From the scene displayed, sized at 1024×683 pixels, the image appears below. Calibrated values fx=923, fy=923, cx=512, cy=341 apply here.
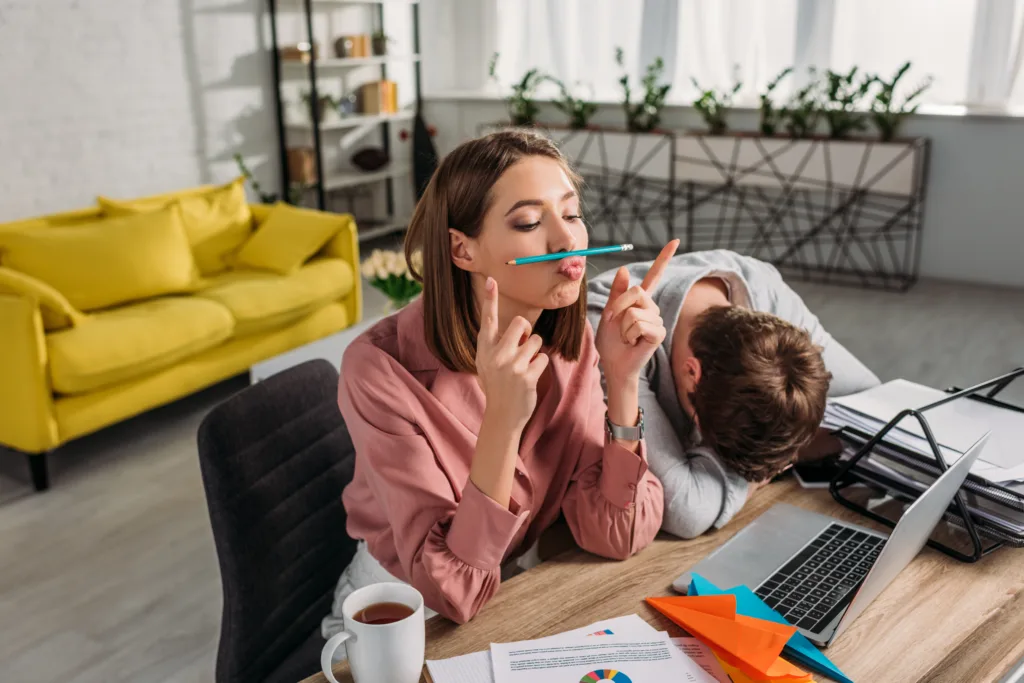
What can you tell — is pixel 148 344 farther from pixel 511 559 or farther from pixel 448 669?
pixel 448 669

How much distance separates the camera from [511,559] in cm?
128

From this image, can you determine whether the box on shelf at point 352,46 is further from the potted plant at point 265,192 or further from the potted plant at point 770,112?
the potted plant at point 770,112

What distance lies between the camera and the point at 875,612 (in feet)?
3.49

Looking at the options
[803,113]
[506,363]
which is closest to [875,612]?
[506,363]

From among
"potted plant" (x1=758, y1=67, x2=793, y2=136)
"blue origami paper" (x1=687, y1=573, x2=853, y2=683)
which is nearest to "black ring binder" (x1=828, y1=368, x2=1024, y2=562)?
"blue origami paper" (x1=687, y1=573, x2=853, y2=683)

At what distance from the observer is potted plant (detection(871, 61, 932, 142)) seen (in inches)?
187

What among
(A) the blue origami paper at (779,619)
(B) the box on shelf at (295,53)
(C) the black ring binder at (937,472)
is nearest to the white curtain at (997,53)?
(B) the box on shelf at (295,53)

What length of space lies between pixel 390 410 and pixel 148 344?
2.29 meters

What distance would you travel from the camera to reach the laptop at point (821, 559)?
1.01 meters

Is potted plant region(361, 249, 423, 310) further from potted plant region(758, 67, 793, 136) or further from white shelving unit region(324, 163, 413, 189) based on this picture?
potted plant region(758, 67, 793, 136)

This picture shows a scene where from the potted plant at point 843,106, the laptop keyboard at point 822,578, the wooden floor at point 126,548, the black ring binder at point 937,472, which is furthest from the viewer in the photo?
the potted plant at point 843,106

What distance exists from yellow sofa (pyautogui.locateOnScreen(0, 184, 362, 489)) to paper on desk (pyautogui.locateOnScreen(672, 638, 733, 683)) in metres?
2.46

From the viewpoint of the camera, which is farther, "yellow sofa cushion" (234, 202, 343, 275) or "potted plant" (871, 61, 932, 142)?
"potted plant" (871, 61, 932, 142)

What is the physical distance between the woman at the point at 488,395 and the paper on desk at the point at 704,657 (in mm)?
199
